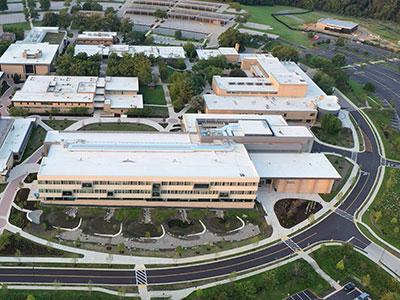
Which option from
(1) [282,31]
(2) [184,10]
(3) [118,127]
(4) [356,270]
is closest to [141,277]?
(4) [356,270]

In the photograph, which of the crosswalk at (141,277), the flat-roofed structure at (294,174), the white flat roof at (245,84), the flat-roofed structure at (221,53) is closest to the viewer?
the crosswalk at (141,277)

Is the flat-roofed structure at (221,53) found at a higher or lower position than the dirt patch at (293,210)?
higher

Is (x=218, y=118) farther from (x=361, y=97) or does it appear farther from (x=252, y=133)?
(x=361, y=97)

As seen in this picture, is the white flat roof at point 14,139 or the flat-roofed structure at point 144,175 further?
the white flat roof at point 14,139

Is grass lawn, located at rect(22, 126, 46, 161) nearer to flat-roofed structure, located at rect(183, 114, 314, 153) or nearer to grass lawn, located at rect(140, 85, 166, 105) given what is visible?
grass lawn, located at rect(140, 85, 166, 105)

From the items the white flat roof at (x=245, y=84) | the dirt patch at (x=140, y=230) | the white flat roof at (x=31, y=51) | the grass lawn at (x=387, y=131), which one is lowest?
the grass lawn at (x=387, y=131)

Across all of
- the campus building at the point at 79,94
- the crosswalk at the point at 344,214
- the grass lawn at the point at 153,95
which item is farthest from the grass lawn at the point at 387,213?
the campus building at the point at 79,94

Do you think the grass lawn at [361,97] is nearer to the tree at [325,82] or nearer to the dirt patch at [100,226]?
the tree at [325,82]
